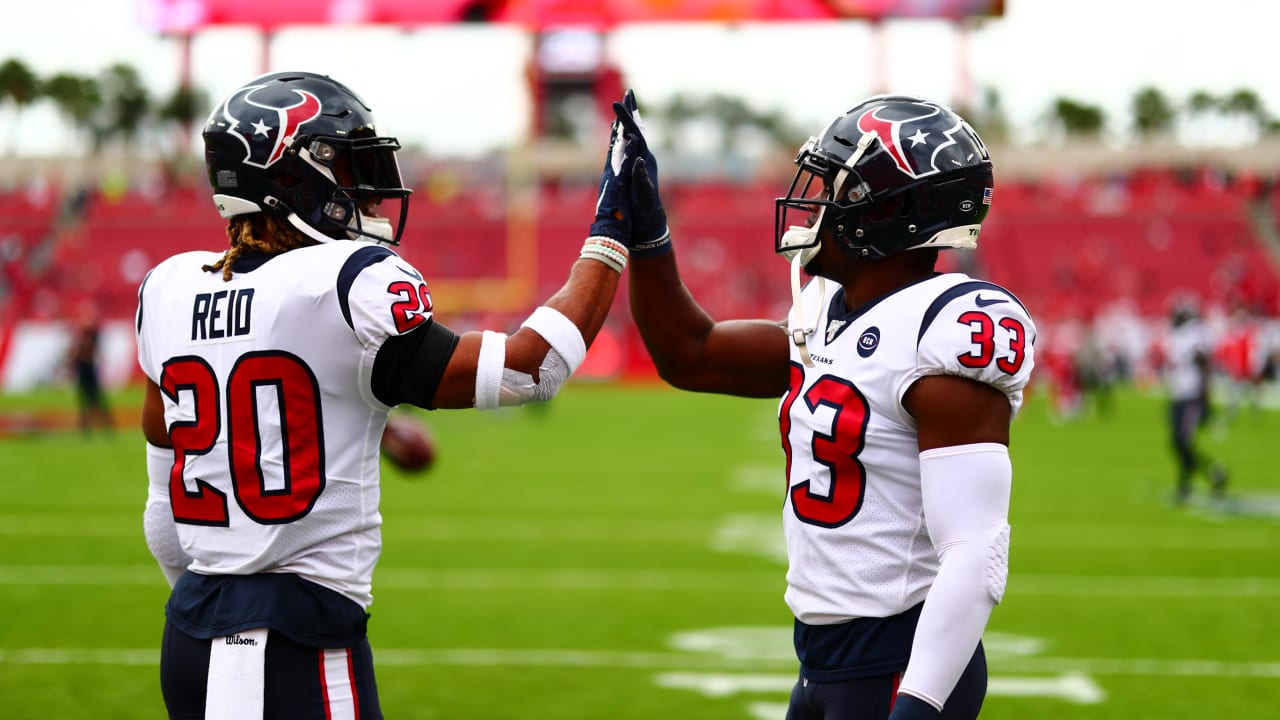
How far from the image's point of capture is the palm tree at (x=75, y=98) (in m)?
60.4

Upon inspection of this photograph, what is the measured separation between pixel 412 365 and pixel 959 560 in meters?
1.00

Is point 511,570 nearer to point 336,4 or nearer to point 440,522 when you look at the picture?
point 440,522

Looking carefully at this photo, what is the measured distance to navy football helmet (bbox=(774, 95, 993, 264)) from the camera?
2.77 metres

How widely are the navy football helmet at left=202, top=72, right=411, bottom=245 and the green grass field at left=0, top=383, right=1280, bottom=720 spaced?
120 inches

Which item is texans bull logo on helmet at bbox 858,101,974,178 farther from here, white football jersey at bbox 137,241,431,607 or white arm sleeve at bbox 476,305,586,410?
white football jersey at bbox 137,241,431,607

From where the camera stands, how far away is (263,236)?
111 inches

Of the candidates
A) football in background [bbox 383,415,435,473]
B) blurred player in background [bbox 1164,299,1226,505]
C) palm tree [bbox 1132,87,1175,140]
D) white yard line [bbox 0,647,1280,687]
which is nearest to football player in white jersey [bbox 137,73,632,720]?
white yard line [bbox 0,647,1280,687]

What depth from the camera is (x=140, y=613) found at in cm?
722

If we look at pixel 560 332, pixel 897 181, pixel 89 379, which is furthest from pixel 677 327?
pixel 89 379

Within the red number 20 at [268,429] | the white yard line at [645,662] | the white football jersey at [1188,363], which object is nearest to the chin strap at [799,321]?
the red number 20 at [268,429]

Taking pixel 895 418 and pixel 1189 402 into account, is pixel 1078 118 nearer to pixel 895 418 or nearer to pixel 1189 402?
pixel 1189 402

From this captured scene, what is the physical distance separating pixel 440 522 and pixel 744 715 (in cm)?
535

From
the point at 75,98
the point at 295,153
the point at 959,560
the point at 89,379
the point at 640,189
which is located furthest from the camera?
the point at 75,98

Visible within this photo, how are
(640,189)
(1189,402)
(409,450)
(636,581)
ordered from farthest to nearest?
(1189,402), (636,581), (409,450), (640,189)
